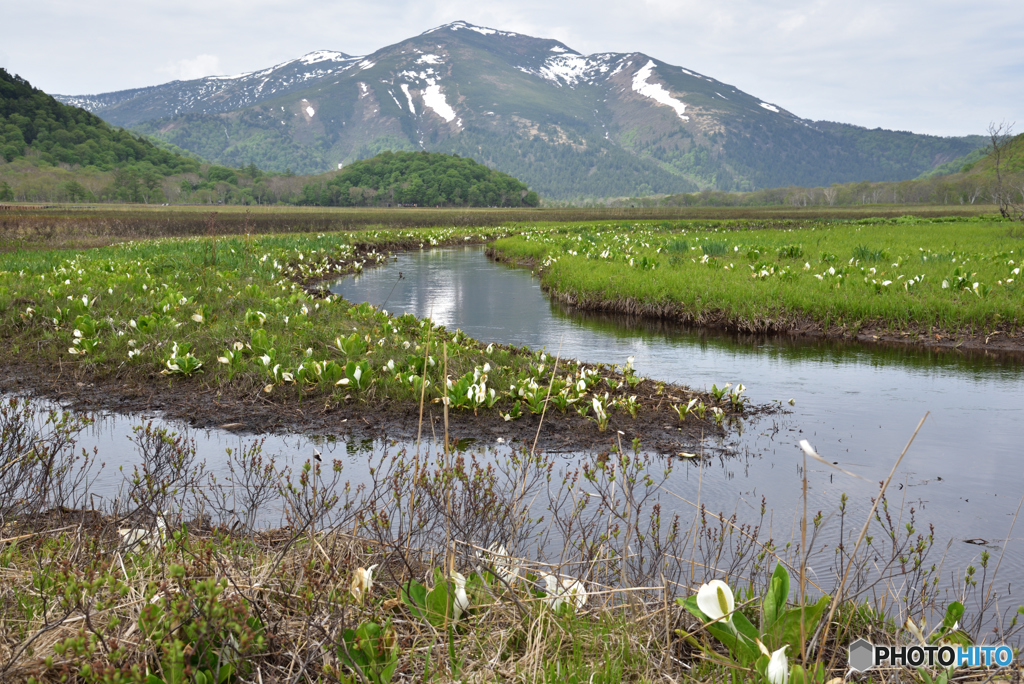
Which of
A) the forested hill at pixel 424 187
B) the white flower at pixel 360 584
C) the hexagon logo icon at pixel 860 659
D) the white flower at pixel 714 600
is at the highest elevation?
the forested hill at pixel 424 187

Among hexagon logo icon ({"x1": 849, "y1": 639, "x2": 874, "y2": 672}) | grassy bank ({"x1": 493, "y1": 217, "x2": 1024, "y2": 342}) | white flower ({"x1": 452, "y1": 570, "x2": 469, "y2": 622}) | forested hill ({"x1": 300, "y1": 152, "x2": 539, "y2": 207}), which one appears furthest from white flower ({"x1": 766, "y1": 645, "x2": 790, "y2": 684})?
forested hill ({"x1": 300, "y1": 152, "x2": 539, "y2": 207})

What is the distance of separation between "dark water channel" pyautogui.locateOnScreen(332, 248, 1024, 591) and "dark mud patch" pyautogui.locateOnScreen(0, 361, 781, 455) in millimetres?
667

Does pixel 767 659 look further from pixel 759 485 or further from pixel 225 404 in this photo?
pixel 225 404

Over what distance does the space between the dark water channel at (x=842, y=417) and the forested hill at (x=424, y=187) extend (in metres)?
141

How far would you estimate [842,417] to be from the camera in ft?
25.2

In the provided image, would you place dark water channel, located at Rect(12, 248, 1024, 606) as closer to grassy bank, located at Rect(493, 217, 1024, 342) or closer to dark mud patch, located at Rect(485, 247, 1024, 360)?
dark mud patch, located at Rect(485, 247, 1024, 360)

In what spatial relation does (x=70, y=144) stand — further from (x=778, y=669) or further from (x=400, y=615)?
(x=778, y=669)

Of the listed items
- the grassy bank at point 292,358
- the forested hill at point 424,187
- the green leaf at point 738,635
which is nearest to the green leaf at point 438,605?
the green leaf at point 738,635

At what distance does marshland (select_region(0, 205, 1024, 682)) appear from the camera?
106 inches

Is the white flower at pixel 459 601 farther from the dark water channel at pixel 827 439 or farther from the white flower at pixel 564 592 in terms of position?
the dark water channel at pixel 827 439

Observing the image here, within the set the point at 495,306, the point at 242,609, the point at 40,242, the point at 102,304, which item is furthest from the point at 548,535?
the point at 40,242

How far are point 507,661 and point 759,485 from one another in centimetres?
367

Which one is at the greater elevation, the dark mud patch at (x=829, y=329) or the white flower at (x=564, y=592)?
the dark mud patch at (x=829, y=329)

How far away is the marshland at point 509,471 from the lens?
8.80ft
